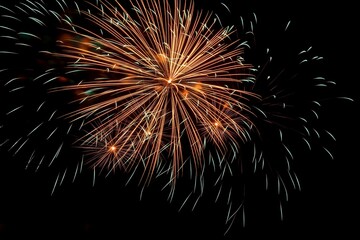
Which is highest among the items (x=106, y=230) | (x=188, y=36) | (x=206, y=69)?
(x=188, y=36)

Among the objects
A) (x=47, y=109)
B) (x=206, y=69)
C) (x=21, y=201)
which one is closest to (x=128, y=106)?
(x=206, y=69)

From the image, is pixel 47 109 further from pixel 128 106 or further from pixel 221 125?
pixel 221 125

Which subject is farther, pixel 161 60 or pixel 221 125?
pixel 221 125

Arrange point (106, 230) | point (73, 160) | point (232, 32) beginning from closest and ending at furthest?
point (232, 32) < point (73, 160) < point (106, 230)

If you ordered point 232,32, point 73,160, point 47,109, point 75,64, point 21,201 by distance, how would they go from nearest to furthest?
point 75,64 < point 232,32 < point 47,109 < point 73,160 < point 21,201

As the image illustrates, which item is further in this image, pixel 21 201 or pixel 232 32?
pixel 21 201

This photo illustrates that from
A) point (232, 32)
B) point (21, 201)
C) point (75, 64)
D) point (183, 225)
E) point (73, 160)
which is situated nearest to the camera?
point (75, 64)

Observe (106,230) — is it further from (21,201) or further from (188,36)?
(188,36)

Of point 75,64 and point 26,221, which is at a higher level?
point 75,64

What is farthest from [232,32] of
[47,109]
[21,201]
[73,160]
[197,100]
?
[21,201]
